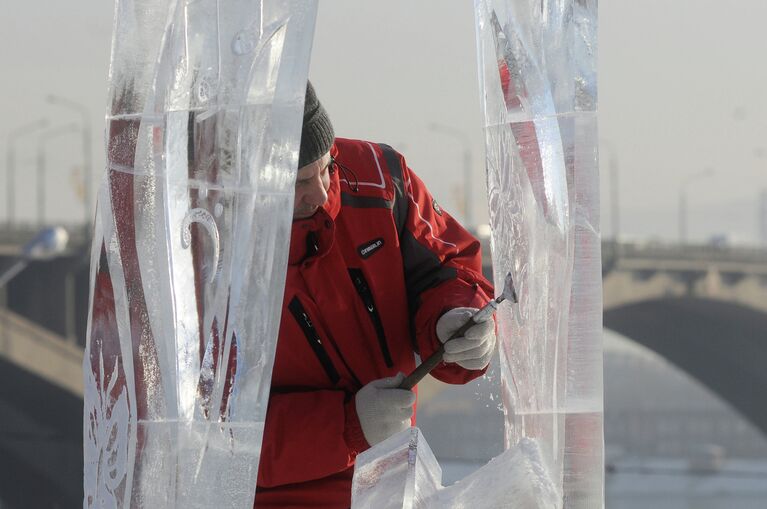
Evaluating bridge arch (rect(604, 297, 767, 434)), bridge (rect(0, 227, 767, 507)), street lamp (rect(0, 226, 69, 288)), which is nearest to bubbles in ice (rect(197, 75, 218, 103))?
street lamp (rect(0, 226, 69, 288))

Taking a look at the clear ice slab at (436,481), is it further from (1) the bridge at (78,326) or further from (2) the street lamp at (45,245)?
(1) the bridge at (78,326)

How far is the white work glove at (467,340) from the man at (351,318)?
0.13 ft

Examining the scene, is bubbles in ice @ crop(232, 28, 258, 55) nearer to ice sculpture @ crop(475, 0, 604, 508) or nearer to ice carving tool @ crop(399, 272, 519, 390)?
ice sculpture @ crop(475, 0, 604, 508)

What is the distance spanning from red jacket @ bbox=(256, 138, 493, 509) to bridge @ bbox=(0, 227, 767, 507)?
2583 centimetres

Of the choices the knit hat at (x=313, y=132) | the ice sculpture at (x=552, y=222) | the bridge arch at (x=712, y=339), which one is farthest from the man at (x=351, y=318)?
the bridge arch at (x=712, y=339)

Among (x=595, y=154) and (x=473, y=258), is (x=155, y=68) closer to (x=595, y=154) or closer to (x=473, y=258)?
(x=595, y=154)

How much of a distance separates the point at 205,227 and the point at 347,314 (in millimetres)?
743

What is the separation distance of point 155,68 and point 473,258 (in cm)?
103

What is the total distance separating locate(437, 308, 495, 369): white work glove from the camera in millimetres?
2873

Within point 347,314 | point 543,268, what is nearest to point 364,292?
point 347,314

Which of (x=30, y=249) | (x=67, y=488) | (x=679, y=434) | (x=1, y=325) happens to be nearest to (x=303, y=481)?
(x=30, y=249)

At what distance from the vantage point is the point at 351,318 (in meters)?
3.15

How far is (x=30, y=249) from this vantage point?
26.6 metres

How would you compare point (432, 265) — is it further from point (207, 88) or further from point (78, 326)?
point (78, 326)
